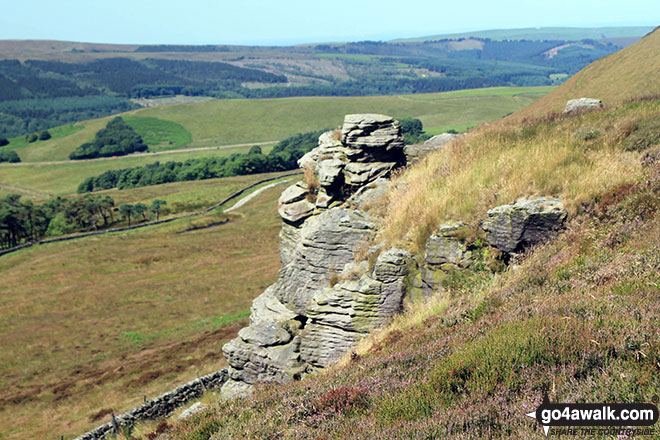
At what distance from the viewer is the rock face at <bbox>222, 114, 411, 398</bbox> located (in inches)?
585

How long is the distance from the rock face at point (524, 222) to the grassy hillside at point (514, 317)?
0.37 m

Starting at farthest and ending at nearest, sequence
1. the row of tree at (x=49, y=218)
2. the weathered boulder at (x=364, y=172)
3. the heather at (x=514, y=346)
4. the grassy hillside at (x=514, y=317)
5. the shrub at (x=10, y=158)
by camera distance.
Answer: the shrub at (x=10, y=158) → the row of tree at (x=49, y=218) → the weathered boulder at (x=364, y=172) → the grassy hillside at (x=514, y=317) → the heather at (x=514, y=346)

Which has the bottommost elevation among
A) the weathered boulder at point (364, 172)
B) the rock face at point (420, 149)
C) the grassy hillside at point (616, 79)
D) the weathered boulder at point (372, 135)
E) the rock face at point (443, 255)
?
the rock face at point (443, 255)

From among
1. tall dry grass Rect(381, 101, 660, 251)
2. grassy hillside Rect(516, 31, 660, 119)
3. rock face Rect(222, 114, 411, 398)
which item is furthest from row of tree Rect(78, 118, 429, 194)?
tall dry grass Rect(381, 101, 660, 251)

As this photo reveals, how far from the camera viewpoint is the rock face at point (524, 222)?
1260 cm

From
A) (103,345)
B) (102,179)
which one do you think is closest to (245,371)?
(103,345)

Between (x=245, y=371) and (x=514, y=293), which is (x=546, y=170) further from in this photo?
(x=245, y=371)

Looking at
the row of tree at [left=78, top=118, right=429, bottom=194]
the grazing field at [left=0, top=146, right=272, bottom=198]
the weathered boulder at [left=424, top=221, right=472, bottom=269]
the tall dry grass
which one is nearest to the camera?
the tall dry grass

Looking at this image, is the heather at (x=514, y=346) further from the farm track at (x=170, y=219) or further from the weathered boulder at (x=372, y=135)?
the farm track at (x=170, y=219)

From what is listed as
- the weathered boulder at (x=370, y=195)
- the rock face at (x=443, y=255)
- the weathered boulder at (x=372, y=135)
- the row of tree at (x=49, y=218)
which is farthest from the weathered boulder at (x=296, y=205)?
the row of tree at (x=49, y=218)

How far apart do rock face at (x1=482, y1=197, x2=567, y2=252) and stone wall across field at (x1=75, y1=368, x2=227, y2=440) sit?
56.9 ft

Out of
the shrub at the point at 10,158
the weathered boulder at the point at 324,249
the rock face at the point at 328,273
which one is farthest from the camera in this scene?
the shrub at the point at 10,158

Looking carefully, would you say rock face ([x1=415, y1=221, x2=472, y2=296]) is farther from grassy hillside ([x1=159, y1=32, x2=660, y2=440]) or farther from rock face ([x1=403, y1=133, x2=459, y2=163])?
rock face ([x1=403, y1=133, x2=459, y2=163])

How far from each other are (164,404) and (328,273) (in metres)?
12.0
